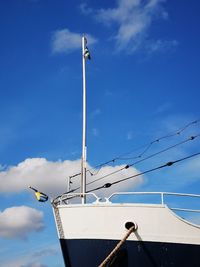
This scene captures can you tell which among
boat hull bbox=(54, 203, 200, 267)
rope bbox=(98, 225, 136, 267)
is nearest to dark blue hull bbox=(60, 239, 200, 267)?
boat hull bbox=(54, 203, 200, 267)

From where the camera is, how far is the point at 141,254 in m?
12.6

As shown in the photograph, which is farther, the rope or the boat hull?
the boat hull

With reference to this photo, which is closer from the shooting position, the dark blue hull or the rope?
the rope

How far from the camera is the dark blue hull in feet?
41.0

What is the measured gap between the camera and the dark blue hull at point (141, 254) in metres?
12.5

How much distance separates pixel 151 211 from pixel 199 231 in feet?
→ 5.21

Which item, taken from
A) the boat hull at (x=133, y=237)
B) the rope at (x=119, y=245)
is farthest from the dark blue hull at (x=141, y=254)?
the rope at (x=119, y=245)

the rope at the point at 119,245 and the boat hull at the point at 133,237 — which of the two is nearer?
the rope at the point at 119,245

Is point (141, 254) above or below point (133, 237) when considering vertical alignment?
below

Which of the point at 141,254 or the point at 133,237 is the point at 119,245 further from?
the point at 141,254

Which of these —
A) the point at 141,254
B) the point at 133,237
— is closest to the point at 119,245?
→ the point at 133,237

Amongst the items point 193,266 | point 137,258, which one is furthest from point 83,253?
point 193,266

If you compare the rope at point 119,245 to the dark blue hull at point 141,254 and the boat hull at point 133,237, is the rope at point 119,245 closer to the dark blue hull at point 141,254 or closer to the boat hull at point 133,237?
the boat hull at point 133,237

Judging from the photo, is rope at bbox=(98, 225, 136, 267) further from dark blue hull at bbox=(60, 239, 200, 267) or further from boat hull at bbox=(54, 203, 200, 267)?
dark blue hull at bbox=(60, 239, 200, 267)
